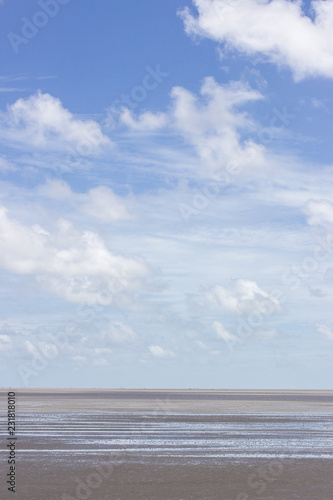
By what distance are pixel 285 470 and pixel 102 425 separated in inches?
1022

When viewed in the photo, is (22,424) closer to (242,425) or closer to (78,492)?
(242,425)

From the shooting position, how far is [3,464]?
30141mm

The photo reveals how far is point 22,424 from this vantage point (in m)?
52.7

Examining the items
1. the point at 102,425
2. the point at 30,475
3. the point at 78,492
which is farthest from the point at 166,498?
the point at 102,425

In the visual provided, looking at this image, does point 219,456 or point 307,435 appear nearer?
point 219,456

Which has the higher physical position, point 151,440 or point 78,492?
point 151,440

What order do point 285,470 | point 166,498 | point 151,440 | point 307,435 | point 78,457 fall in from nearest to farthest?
point 166,498 → point 285,470 → point 78,457 → point 151,440 → point 307,435

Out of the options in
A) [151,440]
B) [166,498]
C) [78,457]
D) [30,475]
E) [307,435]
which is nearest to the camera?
[166,498]

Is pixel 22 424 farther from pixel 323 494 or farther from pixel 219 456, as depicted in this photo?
pixel 323 494

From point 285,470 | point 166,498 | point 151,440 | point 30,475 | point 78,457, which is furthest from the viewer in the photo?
point 151,440

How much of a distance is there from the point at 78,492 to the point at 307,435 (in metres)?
26.4

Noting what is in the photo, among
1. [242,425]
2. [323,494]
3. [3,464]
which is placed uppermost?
[242,425]

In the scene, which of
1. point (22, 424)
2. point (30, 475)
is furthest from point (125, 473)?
point (22, 424)

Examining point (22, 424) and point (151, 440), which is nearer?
point (151, 440)
